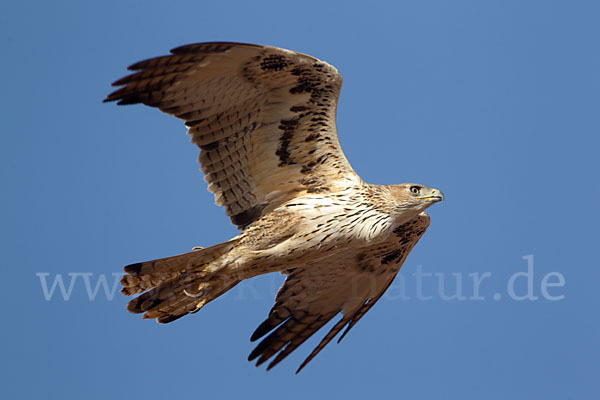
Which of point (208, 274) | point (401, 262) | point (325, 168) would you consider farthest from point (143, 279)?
point (401, 262)

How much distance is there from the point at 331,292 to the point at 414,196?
2291 millimetres

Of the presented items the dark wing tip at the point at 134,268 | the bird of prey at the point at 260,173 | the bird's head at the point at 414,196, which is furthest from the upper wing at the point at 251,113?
the dark wing tip at the point at 134,268

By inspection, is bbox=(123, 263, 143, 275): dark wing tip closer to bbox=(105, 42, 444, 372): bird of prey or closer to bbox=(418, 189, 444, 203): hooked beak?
bbox=(105, 42, 444, 372): bird of prey

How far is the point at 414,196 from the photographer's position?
12.0 meters

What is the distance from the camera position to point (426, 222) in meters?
13.2

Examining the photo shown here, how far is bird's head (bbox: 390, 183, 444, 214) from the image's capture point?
12.0 m

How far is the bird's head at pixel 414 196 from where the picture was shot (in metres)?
12.0

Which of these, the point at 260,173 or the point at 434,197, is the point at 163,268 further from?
the point at 434,197

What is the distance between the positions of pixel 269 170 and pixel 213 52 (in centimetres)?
181

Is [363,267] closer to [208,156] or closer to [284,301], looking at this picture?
[284,301]

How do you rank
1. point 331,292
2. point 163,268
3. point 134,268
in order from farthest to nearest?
point 331,292, point 163,268, point 134,268

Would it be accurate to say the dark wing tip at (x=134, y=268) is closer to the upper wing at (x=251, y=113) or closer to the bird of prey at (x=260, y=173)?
the bird of prey at (x=260, y=173)

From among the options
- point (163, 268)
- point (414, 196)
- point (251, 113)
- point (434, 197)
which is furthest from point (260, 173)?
point (434, 197)

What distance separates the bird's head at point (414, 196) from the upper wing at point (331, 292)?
4.25 feet
